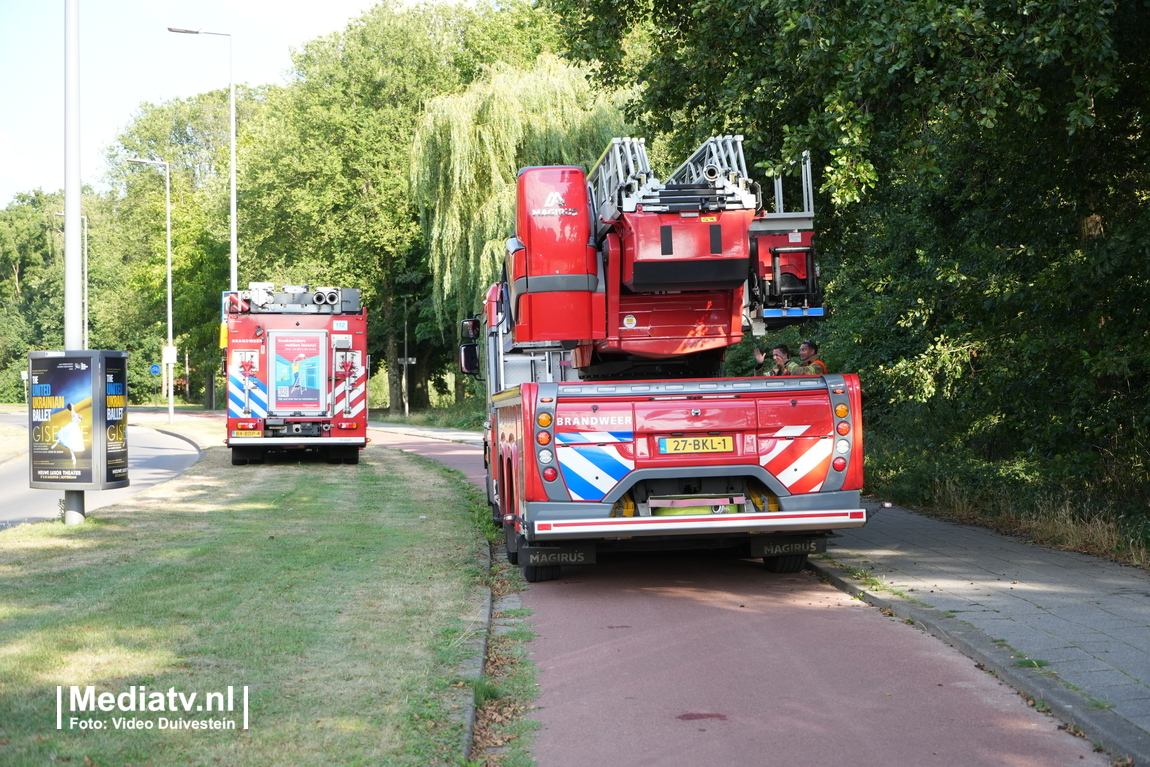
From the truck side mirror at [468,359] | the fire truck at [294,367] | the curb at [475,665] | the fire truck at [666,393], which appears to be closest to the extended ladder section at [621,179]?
the fire truck at [666,393]

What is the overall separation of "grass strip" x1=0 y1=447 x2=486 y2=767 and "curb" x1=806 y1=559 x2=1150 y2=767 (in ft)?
9.37

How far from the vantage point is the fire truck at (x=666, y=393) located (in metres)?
8.55

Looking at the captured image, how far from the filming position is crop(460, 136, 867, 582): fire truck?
8555 millimetres

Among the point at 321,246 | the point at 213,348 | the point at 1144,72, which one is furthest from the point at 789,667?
the point at 213,348

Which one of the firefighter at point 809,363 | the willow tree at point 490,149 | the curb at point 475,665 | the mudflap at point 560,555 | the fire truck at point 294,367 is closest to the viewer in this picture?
the curb at point 475,665

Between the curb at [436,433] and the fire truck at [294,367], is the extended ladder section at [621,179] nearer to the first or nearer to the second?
the fire truck at [294,367]

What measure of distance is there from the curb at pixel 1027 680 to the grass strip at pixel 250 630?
285 centimetres

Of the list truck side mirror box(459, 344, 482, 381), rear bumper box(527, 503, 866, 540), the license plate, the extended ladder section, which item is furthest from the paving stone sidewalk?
truck side mirror box(459, 344, 482, 381)

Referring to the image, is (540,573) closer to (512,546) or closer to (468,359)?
(512,546)

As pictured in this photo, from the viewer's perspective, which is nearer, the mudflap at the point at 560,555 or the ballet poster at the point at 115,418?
the mudflap at the point at 560,555

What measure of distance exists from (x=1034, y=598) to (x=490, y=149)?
27477 millimetres

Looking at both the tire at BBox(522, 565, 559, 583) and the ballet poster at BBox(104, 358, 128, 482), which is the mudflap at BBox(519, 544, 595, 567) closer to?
the tire at BBox(522, 565, 559, 583)

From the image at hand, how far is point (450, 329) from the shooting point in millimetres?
47219

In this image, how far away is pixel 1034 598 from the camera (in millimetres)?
7938
